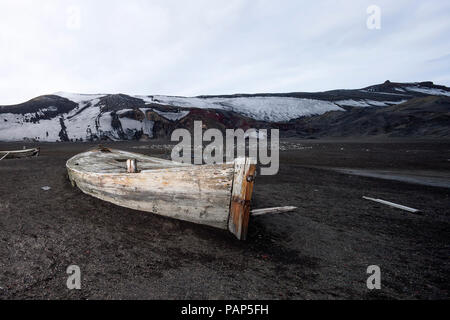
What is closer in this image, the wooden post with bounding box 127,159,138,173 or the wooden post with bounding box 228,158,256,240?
the wooden post with bounding box 228,158,256,240

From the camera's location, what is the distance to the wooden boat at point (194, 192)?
3.59 m

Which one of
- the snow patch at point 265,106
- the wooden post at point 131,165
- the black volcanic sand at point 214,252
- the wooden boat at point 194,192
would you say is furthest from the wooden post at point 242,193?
the snow patch at point 265,106

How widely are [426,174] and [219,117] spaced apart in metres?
22.5

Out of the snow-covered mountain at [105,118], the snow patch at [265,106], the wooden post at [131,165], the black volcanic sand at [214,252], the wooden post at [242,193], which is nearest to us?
the black volcanic sand at [214,252]

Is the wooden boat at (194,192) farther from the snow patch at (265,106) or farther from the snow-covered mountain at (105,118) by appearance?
the snow patch at (265,106)

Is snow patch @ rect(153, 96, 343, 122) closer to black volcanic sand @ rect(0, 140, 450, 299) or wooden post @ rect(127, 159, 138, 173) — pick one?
black volcanic sand @ rect(0, 140, 450, 299)

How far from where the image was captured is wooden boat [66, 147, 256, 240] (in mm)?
3588

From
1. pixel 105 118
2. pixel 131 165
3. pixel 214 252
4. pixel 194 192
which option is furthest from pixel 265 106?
pixel 214 252

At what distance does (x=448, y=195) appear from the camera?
271 inches

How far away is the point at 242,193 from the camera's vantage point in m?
3.57

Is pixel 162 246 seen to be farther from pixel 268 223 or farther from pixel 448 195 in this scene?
pixel 448 195

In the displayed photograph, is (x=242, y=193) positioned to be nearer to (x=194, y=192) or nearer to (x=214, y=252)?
(x=194, y=192)

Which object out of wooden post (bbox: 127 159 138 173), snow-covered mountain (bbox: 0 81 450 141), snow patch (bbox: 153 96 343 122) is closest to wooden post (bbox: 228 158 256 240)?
wooden post (bbox: 127 159 138 173)
